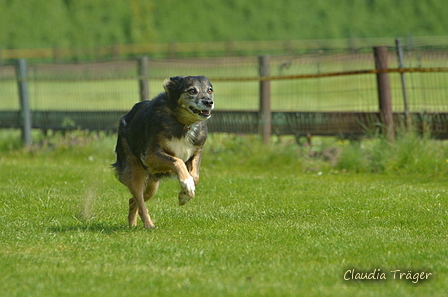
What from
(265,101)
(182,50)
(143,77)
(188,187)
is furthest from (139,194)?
(182,50)

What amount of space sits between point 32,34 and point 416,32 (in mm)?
31953

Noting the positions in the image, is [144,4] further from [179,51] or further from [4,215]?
[4,215]

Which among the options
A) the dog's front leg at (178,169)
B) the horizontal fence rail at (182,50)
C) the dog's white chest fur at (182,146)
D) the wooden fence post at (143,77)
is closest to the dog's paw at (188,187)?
the dog's front leg at (178,169)

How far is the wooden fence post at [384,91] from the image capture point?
11188 mm

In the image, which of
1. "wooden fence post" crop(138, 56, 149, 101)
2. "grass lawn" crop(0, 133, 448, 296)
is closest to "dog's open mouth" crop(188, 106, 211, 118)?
"grass lawn" crop(0, 133, 448, 296)

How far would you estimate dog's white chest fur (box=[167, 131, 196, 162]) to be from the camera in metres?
6.87

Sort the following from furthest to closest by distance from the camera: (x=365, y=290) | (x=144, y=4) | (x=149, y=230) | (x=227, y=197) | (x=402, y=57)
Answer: (x=144, y=4) → (x=402, y=57) → (x=227, y=197) → (x=149, y=230) → (x=365, y=290)

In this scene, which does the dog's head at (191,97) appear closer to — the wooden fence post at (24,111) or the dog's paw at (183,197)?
the dog's paw at (183,197)

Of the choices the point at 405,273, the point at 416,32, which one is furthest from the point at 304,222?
the point at 416,32

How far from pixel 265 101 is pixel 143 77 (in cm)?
269

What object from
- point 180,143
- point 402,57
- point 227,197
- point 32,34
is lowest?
point 227,197

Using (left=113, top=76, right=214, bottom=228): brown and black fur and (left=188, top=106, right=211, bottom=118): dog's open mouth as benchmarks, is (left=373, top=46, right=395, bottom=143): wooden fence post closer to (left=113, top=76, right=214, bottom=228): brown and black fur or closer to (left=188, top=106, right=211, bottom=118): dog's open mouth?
(left=113, top=76, right=214, bottom=228): brown and black fur

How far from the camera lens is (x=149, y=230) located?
6758 millimetres

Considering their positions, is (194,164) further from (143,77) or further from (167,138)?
(143,77)
